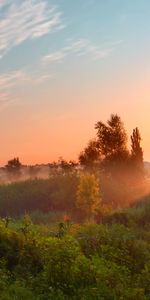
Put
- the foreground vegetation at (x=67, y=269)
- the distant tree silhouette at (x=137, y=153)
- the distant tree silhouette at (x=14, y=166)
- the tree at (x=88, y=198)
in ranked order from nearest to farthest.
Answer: the foreground vegetation at (x=67, y=269), the tree at (x=88, y=198), the distant tree silhouette at (x=137, y=153), the distant tree silhouette at (x=14, y=166)

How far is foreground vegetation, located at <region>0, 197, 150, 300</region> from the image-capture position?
651 inches

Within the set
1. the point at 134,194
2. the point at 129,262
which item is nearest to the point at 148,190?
the point at 134,194

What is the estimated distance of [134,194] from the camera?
55.9 metres

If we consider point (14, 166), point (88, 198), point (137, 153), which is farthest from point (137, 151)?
point (14, 166)

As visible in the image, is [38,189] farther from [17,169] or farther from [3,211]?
[17,169]

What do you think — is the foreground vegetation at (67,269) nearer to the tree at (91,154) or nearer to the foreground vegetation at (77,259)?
the foreground vegetation at (77,259)

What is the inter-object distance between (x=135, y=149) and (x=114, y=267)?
52.5 meters

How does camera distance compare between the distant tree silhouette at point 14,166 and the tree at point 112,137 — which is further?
the distant tree silhouette at point 14,166

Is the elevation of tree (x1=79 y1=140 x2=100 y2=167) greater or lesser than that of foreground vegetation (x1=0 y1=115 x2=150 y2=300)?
greater

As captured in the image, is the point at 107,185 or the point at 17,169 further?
the point at 17,169

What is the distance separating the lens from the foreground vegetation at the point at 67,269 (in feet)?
54.3

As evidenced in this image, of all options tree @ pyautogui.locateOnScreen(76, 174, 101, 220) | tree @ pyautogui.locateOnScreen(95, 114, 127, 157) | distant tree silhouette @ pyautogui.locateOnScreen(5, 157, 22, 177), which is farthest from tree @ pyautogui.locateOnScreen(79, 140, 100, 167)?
distant tree silhouette @ pyautogui.locateOnScreen(5, 157, 22, 177)

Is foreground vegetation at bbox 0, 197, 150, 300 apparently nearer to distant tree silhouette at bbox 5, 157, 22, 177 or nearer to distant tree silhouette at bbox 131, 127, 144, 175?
distant tree silhouette at bbox 131, 127, 144, 175

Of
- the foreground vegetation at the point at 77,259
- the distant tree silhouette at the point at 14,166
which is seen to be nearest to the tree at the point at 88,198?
the foreground vegetation at the point at 77,259
